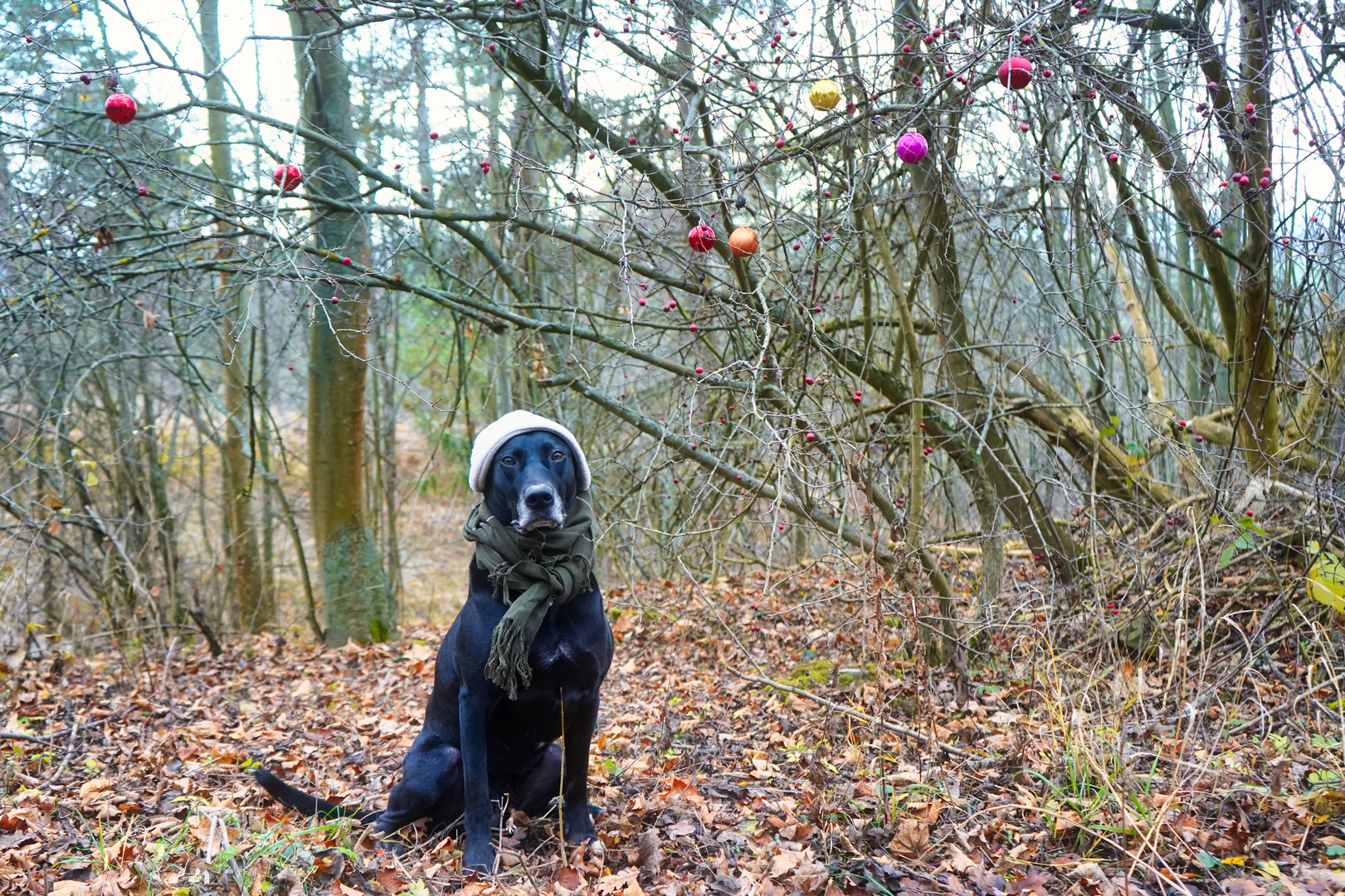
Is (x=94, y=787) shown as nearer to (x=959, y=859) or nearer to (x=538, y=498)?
(x=538, y=498)

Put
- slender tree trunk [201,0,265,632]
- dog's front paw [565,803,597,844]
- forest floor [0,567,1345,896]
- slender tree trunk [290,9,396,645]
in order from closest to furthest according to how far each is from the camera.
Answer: forest floor [0,567,1345,896]
dog's front paw [565,803,597,844]
slender tree trunk [290,9,396,645]
slender tree trunk [201,0,265,632]

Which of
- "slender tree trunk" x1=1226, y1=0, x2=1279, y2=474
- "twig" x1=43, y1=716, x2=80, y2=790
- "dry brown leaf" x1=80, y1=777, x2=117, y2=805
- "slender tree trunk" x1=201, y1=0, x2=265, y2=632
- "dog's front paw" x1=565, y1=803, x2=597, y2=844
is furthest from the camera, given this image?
"slender tree trunk" x1=201, y1=0, x2=265, y2=632

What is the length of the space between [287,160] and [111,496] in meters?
5.98

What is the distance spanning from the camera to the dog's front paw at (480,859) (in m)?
3.03

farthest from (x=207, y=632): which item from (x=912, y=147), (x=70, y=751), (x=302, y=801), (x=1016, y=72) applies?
(x=1016, y=72)

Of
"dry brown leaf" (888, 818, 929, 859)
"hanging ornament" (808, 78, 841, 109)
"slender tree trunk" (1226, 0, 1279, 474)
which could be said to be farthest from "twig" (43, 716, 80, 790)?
"slender tree trunk" (1226, 0, 1279, 474)

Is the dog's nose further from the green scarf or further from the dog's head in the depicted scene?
the green scarf

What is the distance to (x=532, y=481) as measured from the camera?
3.01 meters

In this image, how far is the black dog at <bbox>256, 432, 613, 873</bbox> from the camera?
10.1 ft

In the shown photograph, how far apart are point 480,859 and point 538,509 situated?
1.17 meters

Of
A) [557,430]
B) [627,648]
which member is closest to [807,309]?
[557,430]

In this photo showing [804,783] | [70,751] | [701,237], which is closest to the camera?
[701,237]

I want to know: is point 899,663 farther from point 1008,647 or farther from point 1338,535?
point 1338,535

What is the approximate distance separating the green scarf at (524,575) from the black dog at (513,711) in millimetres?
65
